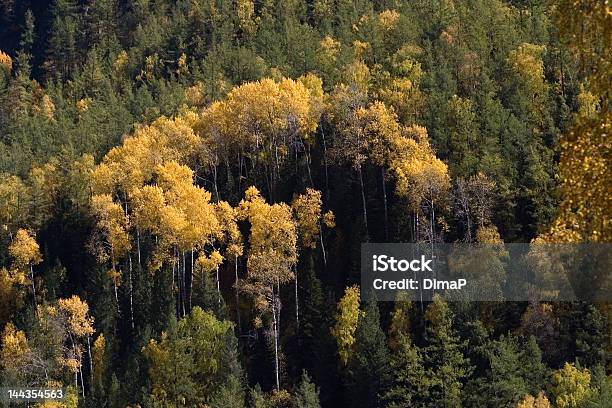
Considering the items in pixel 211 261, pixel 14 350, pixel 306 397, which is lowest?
pixel 306 397

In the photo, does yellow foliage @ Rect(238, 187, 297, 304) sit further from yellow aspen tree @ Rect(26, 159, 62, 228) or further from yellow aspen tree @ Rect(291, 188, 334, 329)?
yellow aspen tree @ Rect(26, 159, 62, 228)

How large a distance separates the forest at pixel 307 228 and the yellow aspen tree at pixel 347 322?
16 centimetres

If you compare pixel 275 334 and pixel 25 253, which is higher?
pixel 25 253

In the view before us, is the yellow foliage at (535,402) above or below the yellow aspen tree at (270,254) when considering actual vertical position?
below

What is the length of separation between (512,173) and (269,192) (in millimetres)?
21314

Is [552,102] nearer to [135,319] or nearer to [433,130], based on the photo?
[433,130]

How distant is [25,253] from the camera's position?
76.6 metres

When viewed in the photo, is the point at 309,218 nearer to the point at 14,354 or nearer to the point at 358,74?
the point at 358,74

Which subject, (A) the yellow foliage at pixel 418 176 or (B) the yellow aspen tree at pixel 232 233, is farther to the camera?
(B) the yellow aspen tree at pixel 232 233

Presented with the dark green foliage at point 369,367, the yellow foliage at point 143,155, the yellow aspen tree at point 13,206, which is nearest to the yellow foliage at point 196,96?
the yellow foliage at point 143,155

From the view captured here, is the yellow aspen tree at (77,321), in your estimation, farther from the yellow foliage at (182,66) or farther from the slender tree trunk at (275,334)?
the yellow foliage at (182,66)

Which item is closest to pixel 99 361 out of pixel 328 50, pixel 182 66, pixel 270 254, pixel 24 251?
pixel 24 251

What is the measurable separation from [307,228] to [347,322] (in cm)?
993

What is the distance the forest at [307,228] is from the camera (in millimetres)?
60250
